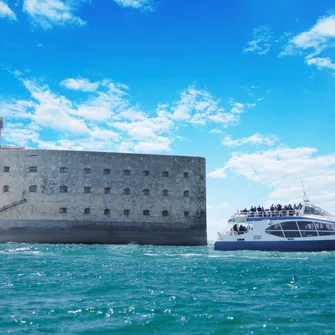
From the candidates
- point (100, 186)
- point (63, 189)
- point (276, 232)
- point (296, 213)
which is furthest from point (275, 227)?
point (63, 189)

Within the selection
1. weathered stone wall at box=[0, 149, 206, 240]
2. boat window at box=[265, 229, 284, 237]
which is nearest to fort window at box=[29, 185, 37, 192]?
weathered stone wall at box=[0, 149, 206, 240]

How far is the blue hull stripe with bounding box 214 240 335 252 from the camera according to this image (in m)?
25.4

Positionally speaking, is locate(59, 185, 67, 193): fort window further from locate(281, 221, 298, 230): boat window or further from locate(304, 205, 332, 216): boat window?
locate(304, 205, 332, 216): boat window

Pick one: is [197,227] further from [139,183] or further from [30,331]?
[30,331]

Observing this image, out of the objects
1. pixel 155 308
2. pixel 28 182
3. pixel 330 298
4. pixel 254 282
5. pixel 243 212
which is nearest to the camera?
pixel 155 308

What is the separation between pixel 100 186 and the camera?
115 ft

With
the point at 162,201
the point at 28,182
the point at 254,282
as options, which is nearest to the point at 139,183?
the point at 162,201

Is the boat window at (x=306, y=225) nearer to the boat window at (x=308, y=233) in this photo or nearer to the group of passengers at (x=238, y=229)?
the boat window at (x=308, y=233)

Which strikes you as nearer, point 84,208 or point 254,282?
point 254,282

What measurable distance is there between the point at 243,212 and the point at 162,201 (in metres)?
9.11

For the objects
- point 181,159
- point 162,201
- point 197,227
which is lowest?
point 197,227

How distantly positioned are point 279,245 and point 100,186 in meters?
15.6

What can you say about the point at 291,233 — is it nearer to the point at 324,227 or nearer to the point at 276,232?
the point at 276,232

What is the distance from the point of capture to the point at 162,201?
36.0 meters
